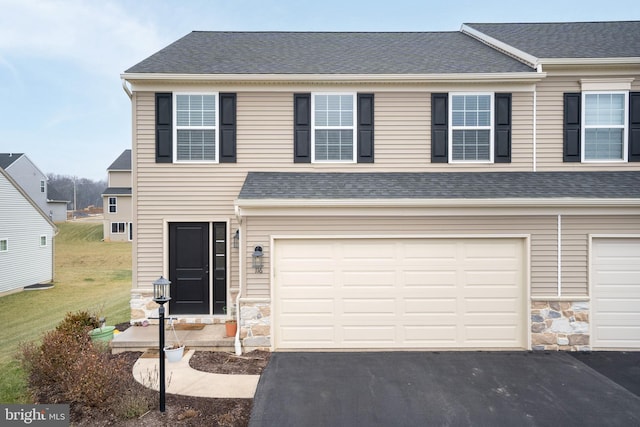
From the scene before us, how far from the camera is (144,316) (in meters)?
7.68

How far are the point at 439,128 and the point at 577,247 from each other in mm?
3597

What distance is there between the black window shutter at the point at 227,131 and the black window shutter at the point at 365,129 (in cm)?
281

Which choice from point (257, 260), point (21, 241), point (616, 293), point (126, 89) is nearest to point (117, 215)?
point (21, 241)

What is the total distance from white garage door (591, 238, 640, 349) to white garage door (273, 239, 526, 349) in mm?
1457

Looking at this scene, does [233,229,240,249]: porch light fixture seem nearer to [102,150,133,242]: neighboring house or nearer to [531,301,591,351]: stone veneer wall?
[531,301,591,351]: stone veneer wall

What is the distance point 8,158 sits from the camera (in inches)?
1215

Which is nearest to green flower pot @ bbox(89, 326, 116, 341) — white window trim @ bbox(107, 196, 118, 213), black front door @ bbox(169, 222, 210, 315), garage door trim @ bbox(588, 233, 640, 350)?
black front door @ bbox(169, 222, 210, 315)

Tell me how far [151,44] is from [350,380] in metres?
42.7

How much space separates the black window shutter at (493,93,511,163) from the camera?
787 centimetres

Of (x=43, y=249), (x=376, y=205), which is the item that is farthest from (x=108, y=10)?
(x=376, y=205)

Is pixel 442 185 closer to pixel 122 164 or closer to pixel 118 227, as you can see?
pixel 118 227

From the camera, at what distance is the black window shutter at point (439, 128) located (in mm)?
7945

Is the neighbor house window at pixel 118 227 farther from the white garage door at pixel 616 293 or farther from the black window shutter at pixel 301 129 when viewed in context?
the white garage door at pixel 616 293

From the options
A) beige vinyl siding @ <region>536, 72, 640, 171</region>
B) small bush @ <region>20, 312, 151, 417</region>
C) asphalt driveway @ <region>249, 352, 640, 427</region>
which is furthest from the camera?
beige vinyl siding @ <region>536, 72, 640, 171</region>
